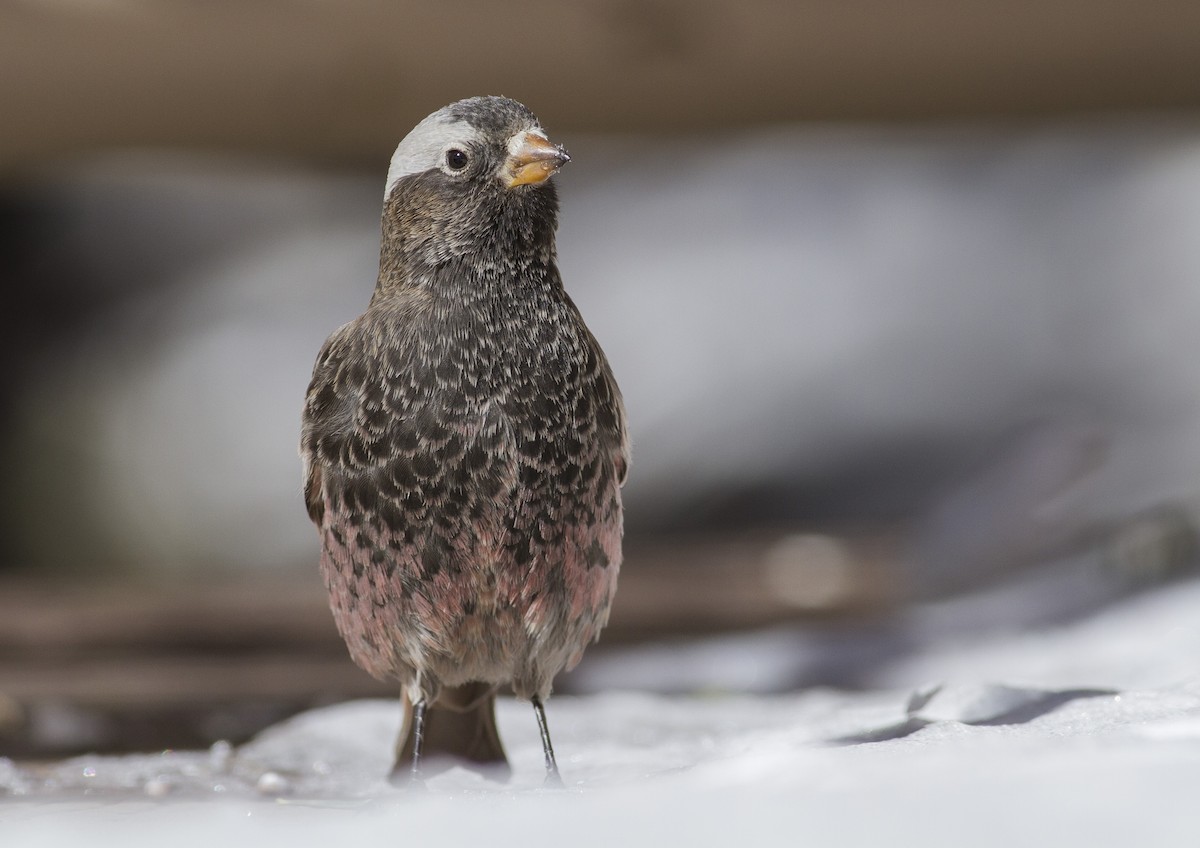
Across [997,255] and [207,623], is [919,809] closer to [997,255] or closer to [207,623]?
[207,623]

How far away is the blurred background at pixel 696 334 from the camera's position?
2549 mm

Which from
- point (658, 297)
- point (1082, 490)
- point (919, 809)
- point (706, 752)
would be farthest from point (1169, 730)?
point (658, 297)

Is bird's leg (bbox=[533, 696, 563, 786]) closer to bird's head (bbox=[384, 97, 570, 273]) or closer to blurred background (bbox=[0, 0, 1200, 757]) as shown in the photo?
bird's head (bbox=[384, 97, 570, 273])

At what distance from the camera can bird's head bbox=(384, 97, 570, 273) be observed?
158 centimetres

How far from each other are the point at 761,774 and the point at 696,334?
3.25m

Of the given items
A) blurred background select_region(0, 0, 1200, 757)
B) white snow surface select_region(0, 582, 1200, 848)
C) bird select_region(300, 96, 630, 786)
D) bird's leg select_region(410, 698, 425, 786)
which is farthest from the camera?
blurred background select_region(0, 0, 1200, 757)

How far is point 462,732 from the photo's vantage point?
1856 mm

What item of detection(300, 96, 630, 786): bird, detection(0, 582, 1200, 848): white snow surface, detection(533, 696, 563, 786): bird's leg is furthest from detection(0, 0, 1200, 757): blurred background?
detection(533, 696, 563, 786): bird's leg

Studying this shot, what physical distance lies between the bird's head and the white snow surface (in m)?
0.70

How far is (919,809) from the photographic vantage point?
3.39 feet

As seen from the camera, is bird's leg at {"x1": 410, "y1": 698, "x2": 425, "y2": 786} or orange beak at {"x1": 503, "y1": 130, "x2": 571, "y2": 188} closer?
orange beak at {"x1": 503, "y1": 130, "x2": 571, "y2": 188}

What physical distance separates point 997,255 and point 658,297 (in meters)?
1.18

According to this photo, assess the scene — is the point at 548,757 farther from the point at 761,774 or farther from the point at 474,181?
the point at 474,181

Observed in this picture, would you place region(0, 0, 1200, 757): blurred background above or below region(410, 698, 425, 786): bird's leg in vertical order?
above
